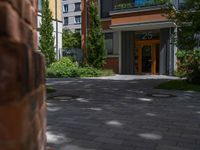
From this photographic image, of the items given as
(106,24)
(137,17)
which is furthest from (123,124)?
(106,24)

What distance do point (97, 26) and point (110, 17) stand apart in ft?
6.49

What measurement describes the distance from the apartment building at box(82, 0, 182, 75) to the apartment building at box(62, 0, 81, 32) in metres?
41.2

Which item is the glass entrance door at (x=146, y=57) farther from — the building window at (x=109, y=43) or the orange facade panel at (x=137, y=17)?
the orange facade panel at (x=137, y=17)

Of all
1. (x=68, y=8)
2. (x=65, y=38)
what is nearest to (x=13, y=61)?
(x=65, y=38)

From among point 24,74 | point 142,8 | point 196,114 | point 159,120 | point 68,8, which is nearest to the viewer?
point 24,74

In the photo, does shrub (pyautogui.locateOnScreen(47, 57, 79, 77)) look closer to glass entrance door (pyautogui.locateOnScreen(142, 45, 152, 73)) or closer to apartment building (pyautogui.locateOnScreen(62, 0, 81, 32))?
glass entrance door (pyautogui.locateOnScreen(142, 45, 152, 73))

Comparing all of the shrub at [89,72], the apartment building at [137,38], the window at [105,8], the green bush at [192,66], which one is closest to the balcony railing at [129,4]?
the apartment building at [137,38]

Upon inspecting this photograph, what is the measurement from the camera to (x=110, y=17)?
2539cm

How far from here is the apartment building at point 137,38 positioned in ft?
74.3

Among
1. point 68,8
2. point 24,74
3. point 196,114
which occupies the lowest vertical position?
point 196,114

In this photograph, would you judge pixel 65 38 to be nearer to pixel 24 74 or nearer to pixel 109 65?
pixel 109 65

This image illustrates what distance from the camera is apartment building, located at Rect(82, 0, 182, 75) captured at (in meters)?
22.7

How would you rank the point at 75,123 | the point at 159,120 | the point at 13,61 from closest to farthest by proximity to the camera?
the point at 13,61 < the point at 75,123 < the point at 159,120

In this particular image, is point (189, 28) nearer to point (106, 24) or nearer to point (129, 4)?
point (129, 4)
